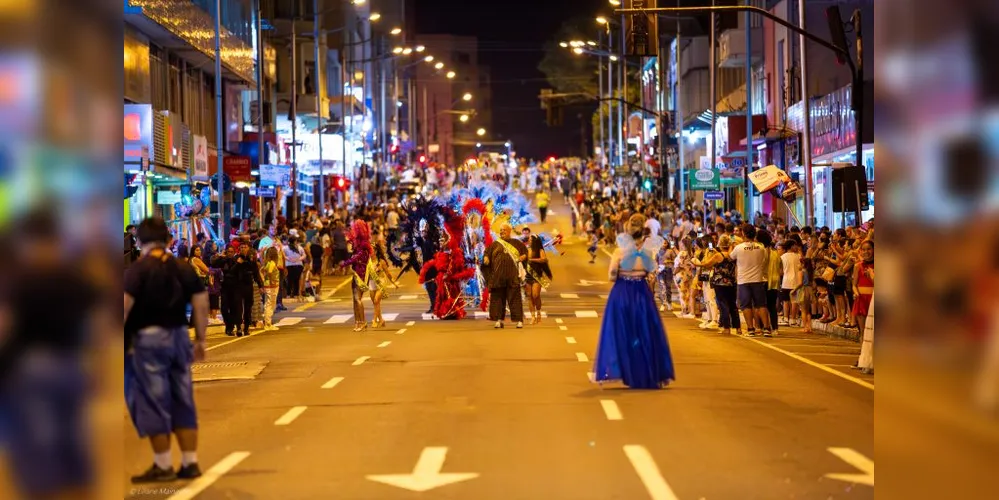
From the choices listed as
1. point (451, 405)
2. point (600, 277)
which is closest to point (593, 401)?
point (451, 405)

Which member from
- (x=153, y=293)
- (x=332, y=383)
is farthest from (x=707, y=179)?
(x=153, y=293)

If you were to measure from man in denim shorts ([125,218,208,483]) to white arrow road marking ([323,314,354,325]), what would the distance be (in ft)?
68.5

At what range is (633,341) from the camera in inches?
756

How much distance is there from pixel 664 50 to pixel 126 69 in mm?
62763

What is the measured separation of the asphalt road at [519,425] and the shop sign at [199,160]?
71.0ft

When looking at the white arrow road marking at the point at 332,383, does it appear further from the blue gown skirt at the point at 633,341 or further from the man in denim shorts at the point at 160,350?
the man in denim shorts at the point at 160,350

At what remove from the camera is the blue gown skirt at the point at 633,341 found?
62.1 ft

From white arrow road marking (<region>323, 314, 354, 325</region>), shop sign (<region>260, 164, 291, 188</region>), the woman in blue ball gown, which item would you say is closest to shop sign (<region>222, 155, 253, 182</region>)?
shop sign (<region>260, 164, 291, 188</region>)

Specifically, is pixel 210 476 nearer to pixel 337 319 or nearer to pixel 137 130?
pixel 337 319

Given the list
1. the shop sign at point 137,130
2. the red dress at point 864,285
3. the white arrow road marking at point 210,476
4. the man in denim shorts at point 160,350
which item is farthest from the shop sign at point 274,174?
the man in denim shorts at point 160,350

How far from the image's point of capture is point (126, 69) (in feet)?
134

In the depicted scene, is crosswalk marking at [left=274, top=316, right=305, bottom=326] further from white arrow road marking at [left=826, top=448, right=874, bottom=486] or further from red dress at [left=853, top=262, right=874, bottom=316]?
white arrow road marking at [left=826, top=448, right=874, bottom=486]

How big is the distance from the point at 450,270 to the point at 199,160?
56.5ft

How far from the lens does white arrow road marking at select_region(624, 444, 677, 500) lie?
12.5 metres
